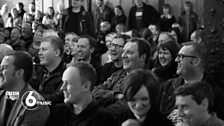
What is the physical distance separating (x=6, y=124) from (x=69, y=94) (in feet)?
2.02

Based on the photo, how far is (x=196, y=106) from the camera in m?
3.13

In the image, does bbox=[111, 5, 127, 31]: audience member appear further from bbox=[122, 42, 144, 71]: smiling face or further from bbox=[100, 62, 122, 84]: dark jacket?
bbox=[122, 42, 144, 71]: smiling face

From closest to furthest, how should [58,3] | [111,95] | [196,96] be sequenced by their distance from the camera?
[196,96] < [111,95] < [58,3]

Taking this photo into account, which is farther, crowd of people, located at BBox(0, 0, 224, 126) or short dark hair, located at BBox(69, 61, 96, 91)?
short dark hair, located at BBox(69, 61, 96, 91)

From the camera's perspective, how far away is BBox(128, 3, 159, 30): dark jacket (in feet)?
38.4

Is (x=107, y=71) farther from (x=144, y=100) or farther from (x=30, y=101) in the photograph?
(x=144, y=100)

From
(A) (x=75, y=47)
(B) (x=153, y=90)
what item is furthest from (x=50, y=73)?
(B) (x=153, y=90)

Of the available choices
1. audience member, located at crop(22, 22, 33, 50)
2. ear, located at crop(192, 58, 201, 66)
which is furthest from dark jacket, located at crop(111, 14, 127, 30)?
ear, located at crop(192, 58, 201, 66)

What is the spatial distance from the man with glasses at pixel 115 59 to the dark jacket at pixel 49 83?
0.86 metres

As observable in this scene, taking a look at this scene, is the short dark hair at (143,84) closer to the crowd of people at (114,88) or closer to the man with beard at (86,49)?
the crowd of people at (114,88)

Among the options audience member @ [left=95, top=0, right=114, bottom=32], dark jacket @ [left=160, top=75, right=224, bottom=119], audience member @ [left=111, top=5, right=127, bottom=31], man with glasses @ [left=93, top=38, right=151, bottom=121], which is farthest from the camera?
audience member @ [left=95, top=0, right=114, bottom=32]

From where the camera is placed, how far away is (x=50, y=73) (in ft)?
17.6

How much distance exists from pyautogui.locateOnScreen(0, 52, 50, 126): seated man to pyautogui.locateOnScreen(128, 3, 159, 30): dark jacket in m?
7.59

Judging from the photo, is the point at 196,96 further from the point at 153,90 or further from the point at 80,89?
the point at 80,89
